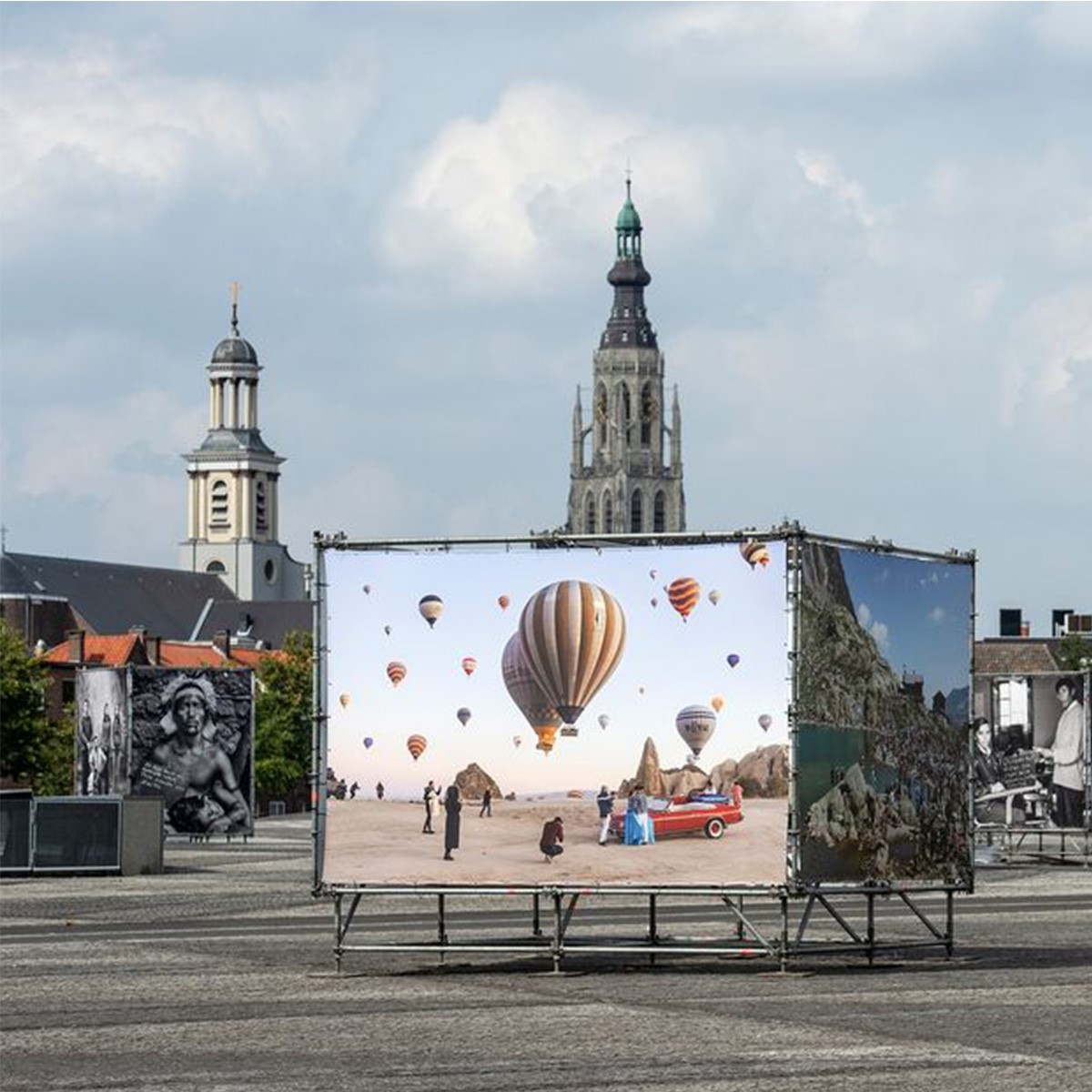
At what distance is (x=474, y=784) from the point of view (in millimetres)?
30594

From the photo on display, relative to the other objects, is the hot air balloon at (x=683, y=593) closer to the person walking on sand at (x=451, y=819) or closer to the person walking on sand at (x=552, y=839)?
the person walking on sand at (x=552, y=839)

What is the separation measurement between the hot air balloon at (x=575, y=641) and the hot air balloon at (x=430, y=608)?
102 centimetres

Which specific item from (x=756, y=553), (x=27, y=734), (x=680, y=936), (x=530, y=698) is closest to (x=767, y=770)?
(x=756, y=553)

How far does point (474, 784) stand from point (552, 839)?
987 mm

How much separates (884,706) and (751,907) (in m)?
10.7

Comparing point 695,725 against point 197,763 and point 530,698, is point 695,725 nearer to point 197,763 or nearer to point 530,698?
point 530,698

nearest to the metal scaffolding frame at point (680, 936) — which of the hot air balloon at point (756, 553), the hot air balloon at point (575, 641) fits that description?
the hot air balloon at point (575, 641)

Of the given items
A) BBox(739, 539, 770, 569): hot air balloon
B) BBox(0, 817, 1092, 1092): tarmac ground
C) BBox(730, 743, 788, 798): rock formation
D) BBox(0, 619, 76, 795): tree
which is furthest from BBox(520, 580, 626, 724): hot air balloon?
BBox(0, 619, 76, 795): tree

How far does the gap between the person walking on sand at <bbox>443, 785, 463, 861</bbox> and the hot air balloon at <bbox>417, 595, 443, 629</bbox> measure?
1.76 meters

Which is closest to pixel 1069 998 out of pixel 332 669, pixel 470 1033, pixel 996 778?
pixel 470 1033

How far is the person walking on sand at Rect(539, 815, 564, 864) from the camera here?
30.4 metres

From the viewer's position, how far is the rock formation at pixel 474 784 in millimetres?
30547

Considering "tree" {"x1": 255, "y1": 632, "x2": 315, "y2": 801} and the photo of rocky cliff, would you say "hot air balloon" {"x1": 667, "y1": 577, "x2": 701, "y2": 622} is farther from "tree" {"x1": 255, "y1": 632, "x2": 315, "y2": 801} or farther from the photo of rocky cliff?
"tree" {"x1": 255, "y1": 632, "x2": 315, "y2": 801}

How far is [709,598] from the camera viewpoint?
30078mm
